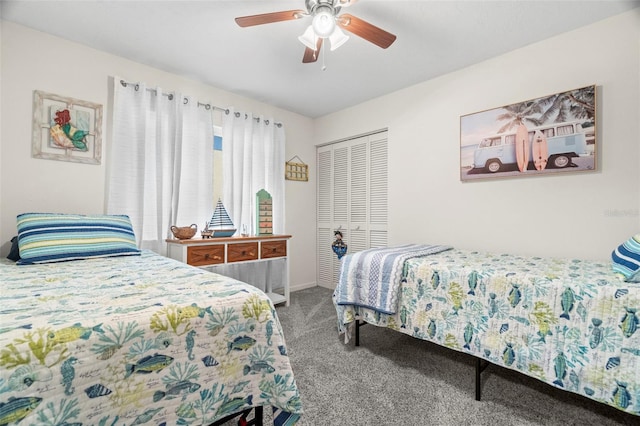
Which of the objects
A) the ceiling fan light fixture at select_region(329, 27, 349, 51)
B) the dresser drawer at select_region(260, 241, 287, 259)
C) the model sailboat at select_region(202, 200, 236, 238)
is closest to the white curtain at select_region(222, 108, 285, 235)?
the model sailboat at select_region(202, 200, 236, 238)

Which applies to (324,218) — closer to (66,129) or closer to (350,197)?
(350,197)

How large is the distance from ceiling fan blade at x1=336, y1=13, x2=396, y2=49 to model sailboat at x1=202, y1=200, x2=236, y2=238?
207 cm

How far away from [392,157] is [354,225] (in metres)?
1.00

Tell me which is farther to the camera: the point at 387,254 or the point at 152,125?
the point at 152,125

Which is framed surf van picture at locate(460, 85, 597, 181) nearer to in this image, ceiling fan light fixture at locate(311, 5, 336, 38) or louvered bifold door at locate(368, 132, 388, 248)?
louvered bifold door at locate(368, 132, 388, 248)

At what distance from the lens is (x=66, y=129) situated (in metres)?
2.34

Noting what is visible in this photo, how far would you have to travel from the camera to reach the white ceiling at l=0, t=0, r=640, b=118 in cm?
196

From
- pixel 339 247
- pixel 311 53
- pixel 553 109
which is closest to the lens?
pixel 311 53

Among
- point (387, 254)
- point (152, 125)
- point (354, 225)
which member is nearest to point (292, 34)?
point (152, 125)

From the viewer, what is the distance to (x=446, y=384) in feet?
6.00

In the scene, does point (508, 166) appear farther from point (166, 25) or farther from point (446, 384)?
point (166, 25)

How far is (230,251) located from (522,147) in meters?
2.74

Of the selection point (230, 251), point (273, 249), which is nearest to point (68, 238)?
point (230, 251)

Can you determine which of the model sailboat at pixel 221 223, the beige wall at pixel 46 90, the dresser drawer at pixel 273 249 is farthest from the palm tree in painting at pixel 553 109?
the beige wall at pixel 46 90
